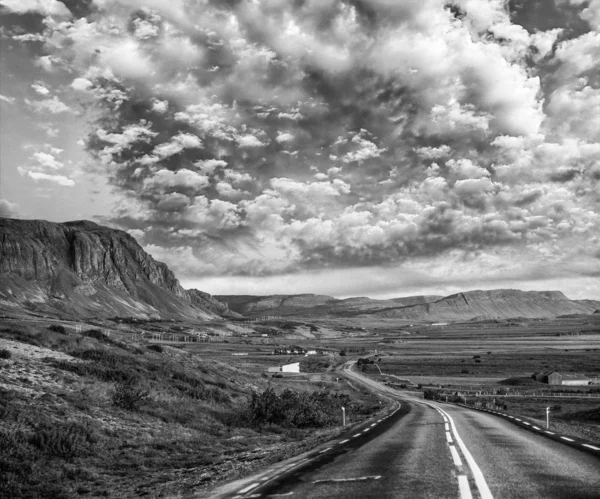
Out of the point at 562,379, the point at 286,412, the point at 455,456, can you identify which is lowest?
the point at 562,379

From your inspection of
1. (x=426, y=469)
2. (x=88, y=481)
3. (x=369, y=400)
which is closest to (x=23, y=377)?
(x=88, y=481)

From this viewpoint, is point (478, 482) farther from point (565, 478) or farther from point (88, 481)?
point (88, 481)

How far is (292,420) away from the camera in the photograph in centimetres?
3111

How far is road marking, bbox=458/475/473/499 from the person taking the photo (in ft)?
31.5

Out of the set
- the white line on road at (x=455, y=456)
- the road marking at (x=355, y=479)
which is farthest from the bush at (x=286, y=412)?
the road marking at (x=355, y=479)

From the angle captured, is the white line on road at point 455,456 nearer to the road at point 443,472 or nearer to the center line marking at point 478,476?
the road at point 443,472

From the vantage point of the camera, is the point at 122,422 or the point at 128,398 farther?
the point at 128,398

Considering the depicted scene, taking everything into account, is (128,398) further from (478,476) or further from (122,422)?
(478,476)

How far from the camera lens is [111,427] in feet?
70.7

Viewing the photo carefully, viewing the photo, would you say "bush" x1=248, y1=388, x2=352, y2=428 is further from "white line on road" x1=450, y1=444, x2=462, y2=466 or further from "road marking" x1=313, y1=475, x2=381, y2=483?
"road marking" x1=313, y1=475, x2=381, y2=483

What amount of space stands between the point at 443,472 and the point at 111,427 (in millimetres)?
15090

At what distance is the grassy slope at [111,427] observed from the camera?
14.9 metres

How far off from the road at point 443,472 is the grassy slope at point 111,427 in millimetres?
2971

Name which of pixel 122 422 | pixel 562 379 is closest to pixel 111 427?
pixel 122 422
